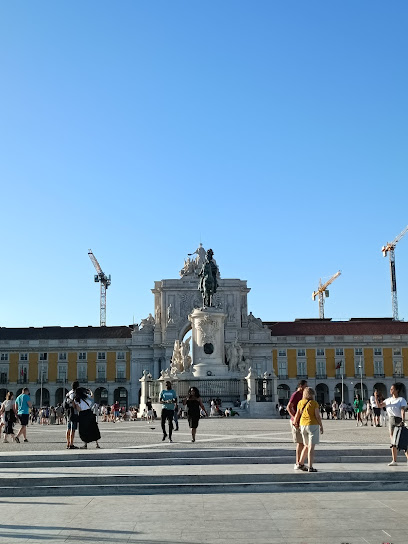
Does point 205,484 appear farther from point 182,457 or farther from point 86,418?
point 86,418

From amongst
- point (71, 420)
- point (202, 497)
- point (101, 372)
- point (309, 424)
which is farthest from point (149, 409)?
point (101, 372)

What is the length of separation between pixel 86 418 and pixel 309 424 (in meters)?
5.06

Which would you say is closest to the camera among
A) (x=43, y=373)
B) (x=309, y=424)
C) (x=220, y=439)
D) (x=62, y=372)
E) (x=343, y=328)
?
(x=309, y=424)

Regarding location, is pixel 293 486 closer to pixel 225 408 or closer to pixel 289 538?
pixel 289 538

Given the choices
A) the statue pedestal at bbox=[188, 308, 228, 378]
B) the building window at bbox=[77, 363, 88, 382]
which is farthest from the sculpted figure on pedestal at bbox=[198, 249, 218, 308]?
the building window at bbox=[77, 363, 88, 382]

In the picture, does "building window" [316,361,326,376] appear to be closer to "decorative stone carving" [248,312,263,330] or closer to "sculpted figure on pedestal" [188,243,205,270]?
"decorative stone carving" [248,312,263,330]

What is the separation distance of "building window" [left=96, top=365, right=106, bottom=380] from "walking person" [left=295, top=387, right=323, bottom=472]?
6801 centimetres

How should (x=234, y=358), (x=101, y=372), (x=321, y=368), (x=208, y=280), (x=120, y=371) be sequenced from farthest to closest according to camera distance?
(x=120, y=371), (x=101, y=372), (x=321, y=368), (x=234, y=358), (x=208, y=280)

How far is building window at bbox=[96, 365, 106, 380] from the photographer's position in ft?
251

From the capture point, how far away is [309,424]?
32.8 feet

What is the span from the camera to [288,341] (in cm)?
7712

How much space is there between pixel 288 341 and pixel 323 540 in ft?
235

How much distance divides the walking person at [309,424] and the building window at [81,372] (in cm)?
6837

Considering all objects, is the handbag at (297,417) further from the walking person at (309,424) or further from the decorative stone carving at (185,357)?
the decorative stone carving at (185,357)
